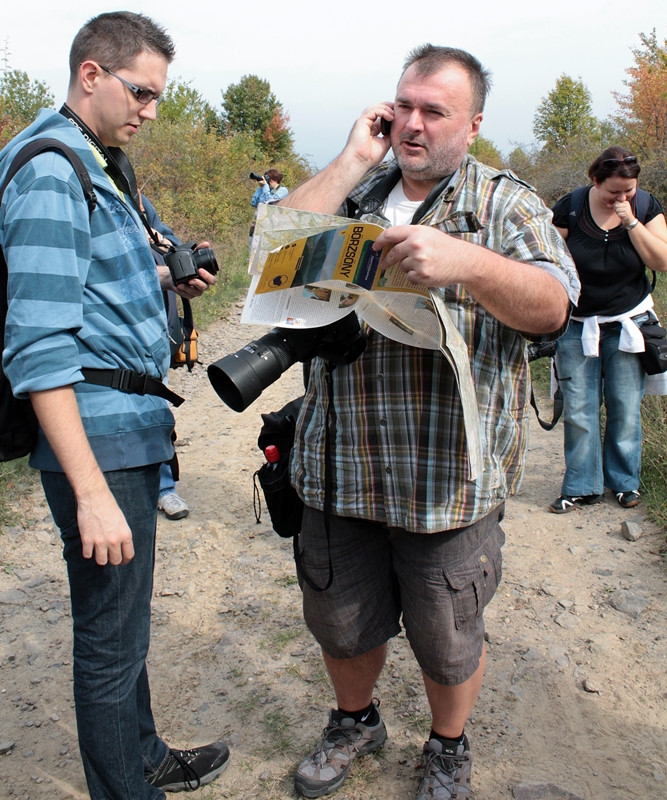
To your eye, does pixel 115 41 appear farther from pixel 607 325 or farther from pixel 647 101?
pixel 647 101

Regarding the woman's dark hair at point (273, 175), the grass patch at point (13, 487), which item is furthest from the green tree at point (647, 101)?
the grass patch at point (13, 487)

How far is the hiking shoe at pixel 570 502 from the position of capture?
14.6 ft

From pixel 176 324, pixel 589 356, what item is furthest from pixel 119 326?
pixel 589 356

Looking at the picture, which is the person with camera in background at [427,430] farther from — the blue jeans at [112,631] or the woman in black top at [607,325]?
the woman in black top at [607,325]

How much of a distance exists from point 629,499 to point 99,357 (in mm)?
3608

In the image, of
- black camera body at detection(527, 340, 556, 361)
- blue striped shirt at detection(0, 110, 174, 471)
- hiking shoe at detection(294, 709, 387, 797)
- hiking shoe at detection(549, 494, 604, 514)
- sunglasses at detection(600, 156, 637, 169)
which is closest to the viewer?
blue striped shirt at detection(0, 110, 174, 471)

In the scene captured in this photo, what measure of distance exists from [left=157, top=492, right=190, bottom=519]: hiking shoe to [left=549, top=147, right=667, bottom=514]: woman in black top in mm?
2243

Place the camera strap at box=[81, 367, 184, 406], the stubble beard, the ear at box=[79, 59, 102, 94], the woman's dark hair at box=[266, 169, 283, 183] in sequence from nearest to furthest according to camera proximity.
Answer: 1. the camera strap at box=[81, 367, 184, 406]
2. the ear at box=[79, 59, 102, 94]
3. the stubble beard
4. the woman's dark hair at box=[266, 169, 283, 183]

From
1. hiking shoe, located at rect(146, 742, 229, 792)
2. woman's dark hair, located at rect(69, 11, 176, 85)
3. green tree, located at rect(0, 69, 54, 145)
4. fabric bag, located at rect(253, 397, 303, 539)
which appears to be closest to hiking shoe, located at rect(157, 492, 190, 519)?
hiking shoe, located at rect(146, 742, 229, 792)

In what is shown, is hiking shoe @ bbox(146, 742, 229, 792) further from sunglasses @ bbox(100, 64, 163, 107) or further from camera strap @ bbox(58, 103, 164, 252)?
sunglasses @ bbox(100, 64, 163, 107)

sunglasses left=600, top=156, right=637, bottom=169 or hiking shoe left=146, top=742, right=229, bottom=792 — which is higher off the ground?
sunglasses left=600, top=156, right=637, bottom=169

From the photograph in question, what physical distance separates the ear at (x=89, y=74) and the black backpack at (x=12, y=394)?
320 mm

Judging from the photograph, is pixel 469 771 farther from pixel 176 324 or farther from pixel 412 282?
pixel 176 324

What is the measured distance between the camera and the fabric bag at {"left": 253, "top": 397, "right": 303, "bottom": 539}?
236 centimetres
